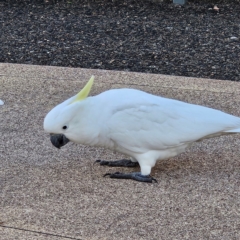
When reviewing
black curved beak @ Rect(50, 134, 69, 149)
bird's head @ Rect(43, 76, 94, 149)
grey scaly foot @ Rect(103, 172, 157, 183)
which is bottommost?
grey scaly foot @ Rect(103, 172, 157, 183)

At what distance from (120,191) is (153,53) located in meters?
3.05

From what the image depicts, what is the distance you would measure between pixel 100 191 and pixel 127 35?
3.61 m

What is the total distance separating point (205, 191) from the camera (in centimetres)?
264

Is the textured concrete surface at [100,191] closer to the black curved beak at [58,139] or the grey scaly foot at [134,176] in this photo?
the grey scaly foot at [134,176]

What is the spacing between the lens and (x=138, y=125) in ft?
8.66

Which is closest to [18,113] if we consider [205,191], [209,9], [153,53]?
[205,191]

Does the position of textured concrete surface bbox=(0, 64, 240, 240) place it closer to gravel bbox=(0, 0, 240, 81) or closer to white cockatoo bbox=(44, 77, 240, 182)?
white cockatoo bbox=(44, 77, 240, 182)

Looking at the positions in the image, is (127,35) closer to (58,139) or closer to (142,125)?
(142,125)

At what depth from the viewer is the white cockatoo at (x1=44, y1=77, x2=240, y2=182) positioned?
2557 millimetres

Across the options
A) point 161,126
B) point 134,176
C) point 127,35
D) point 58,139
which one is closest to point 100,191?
point 134,176

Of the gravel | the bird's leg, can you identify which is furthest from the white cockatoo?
the gravel

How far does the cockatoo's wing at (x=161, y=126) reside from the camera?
103 inches

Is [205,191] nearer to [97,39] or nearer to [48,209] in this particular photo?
[48,209]

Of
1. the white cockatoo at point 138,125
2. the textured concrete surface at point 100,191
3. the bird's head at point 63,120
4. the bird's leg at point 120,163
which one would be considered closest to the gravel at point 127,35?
the textured concrete surface at point 100,191
